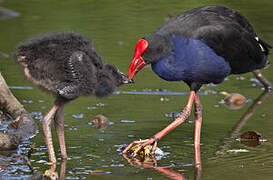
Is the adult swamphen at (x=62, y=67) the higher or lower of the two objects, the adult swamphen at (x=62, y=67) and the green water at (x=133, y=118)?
the higher

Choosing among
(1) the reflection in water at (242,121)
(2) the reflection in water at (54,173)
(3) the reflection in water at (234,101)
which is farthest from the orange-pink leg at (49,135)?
(3) the reflection in water at (234,101)

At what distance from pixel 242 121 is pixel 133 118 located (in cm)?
133

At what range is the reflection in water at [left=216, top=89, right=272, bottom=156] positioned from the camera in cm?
678

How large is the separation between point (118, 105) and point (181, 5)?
24.7ft

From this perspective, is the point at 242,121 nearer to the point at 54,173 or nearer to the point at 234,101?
the point at 234,101

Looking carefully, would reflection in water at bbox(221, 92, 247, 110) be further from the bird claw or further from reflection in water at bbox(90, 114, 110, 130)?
the bird claw

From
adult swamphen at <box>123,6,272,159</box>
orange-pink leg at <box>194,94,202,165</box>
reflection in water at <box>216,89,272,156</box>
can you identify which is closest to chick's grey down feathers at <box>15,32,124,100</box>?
adult swamphen at <box>123,6,272,159</box>

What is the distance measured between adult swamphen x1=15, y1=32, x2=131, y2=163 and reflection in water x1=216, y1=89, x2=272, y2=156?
54.8 inches

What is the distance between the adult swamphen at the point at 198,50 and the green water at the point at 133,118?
37cm

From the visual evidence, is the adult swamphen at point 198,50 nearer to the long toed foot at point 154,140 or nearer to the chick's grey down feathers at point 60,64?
the long toed foot at point 154,140

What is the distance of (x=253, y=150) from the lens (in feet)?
21.8

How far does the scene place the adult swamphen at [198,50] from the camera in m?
6.41

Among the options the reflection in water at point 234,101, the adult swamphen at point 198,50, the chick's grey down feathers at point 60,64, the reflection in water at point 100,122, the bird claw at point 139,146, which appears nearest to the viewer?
the chick's grey down feathers at point 60,64

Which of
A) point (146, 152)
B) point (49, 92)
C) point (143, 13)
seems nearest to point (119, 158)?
point (146, 152)
